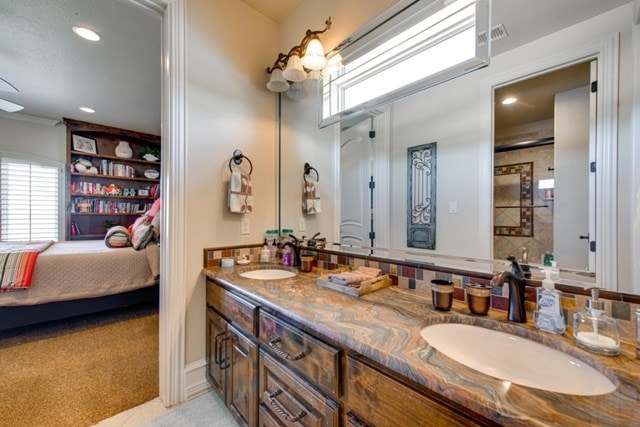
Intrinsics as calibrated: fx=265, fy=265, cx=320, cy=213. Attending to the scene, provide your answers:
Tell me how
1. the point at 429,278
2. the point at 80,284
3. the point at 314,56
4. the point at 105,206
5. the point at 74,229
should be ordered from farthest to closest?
1. the point at 105,206
2. the point at 74,229
3. the point at 80,284
4. the point at 314,56
5. the point at 429,278

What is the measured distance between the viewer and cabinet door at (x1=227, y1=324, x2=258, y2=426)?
119cm

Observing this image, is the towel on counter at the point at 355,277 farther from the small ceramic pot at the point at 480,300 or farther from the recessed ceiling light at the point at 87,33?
the recessed ceiling light at the point at 87,33

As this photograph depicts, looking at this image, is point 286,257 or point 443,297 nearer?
point 443,297

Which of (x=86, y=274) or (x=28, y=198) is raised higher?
(x=28, y=198)

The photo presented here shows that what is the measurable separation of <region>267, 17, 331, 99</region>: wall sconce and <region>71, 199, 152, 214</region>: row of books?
14.3ft

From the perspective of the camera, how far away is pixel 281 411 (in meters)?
1.01

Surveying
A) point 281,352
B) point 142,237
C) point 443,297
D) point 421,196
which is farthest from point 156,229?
point 443,297

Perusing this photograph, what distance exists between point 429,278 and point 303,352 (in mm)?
620

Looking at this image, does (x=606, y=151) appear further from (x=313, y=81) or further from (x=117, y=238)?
(x=117, y=238)

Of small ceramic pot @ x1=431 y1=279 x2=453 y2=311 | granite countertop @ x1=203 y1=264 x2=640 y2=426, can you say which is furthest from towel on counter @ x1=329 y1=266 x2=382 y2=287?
small ceramic pot @ x1=431 y1=279 x2=453 y2=311

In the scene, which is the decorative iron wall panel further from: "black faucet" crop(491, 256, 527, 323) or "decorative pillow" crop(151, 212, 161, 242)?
"decorative pillow" crop(151, 212, 161, 242)

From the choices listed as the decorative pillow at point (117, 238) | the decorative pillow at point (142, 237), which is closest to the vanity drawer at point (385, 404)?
the decorative pillow at point (142, 237)

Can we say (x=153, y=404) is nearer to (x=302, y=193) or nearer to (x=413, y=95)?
(x=302, y=193)

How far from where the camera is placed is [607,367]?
59cm
